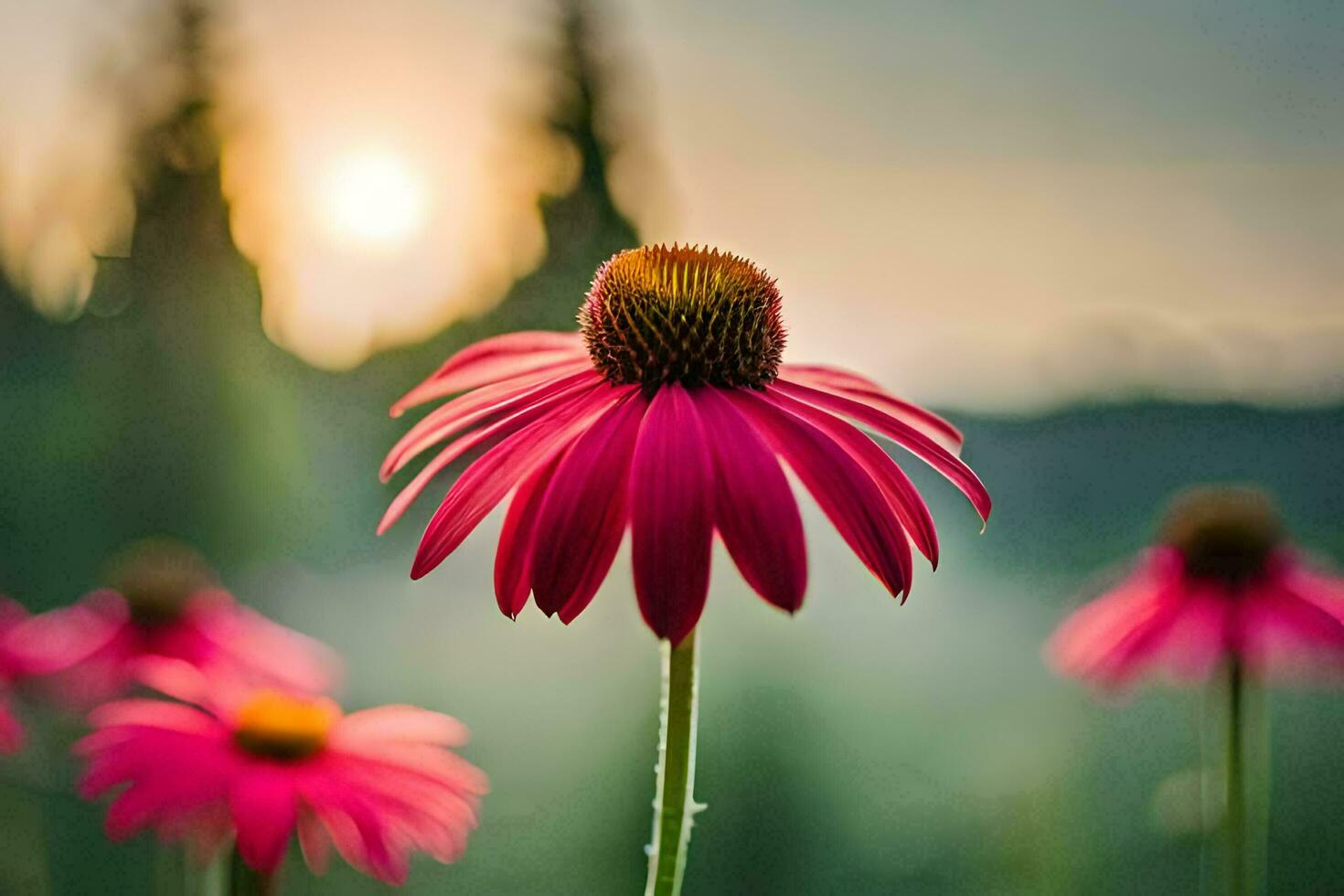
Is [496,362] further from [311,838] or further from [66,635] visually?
[66,635]

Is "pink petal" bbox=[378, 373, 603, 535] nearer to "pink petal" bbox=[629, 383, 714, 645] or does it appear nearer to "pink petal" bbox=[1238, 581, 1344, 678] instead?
"pink petal" bbox=[629, 383, 714, 645]

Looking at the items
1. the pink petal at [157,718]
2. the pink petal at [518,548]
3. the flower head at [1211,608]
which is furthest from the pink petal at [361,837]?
the flower head at [1211,608]

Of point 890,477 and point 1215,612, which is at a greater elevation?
point 1215,612

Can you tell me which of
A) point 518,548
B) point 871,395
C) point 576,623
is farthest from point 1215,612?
point 576,623

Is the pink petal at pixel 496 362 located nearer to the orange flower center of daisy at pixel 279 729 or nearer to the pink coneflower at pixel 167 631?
the orange flower center of daisy at pixel 279 729

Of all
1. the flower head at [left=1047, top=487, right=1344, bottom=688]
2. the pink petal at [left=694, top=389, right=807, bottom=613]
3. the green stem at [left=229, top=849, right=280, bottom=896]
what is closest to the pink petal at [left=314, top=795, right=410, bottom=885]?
the green stem at [left=229, top=849, right=280, bottom=896]

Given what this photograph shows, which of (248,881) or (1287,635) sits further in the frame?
(1287,635)
